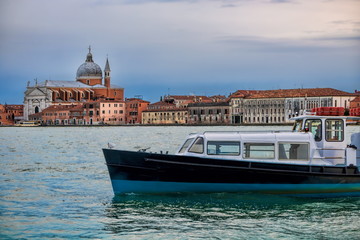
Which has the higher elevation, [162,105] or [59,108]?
[162,105]

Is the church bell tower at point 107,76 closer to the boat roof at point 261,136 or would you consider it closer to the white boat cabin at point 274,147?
the white boat cabin at point 274,147

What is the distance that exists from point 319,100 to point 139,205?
96.4 meters

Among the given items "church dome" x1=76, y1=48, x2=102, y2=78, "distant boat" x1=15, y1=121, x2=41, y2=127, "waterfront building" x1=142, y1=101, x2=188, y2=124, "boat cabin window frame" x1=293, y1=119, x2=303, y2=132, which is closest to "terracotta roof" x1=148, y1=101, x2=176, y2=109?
"waterfront building" x1=142, y1=101, x2=188, y2=124

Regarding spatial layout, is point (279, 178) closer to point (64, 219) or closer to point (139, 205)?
point (139, 205)

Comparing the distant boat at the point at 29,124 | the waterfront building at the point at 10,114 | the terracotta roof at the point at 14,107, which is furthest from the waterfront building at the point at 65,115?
the terracotta roof at the point at 14,107

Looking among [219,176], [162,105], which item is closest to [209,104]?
[162,105]

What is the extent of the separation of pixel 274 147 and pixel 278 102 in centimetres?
10149

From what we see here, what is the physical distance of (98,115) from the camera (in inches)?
5054

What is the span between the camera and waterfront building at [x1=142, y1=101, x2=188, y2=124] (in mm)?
125500

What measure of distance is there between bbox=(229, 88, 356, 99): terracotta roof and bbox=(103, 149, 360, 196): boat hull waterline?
92336mm

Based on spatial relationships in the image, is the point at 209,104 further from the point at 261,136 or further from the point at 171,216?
the point at 171,216

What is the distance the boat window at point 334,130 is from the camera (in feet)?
46.4

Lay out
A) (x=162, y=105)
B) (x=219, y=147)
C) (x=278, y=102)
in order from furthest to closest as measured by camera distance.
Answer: (x=162, y=105) → (x=278, y=102) → (x=219, y=147)

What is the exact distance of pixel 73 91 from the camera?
136 meters
